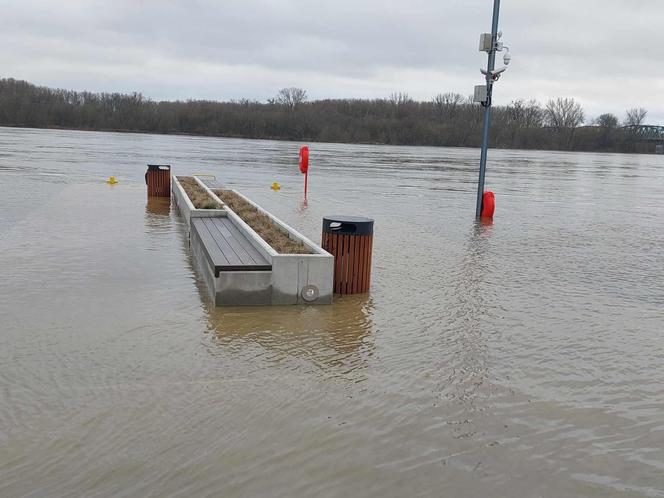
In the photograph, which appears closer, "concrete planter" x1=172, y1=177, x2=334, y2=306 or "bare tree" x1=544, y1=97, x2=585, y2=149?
"concrete planter" x1=172, y1=177, x2=334, y2=306

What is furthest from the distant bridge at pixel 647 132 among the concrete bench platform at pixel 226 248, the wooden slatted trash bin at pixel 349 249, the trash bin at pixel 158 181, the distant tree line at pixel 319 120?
the wooden slatted trash bin at pixel 349 249

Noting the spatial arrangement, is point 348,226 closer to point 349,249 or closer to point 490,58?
point 349,249

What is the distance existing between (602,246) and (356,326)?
7672mm

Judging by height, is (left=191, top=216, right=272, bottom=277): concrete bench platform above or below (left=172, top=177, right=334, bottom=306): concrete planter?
above

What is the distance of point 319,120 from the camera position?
114 meters

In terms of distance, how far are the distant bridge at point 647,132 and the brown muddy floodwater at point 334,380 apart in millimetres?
132987

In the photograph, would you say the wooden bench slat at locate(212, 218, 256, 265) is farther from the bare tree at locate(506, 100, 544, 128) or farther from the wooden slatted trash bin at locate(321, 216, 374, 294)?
the bare tree at locate(506, 100, 544, 128)

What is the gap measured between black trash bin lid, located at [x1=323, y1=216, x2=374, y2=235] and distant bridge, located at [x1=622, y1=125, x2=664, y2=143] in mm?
134928

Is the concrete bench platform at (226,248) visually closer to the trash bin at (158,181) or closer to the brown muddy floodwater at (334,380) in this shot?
the brown muddy floodwater at (334,380)

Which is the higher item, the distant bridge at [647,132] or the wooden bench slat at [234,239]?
the distant bridge at [647,132]

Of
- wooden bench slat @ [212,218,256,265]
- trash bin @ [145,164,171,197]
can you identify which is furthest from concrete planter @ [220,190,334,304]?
trash bin @ [145,164,171,197]

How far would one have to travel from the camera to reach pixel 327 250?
7652 millimetres

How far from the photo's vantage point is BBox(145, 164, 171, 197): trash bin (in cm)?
1655

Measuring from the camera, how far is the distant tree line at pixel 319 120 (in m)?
108
